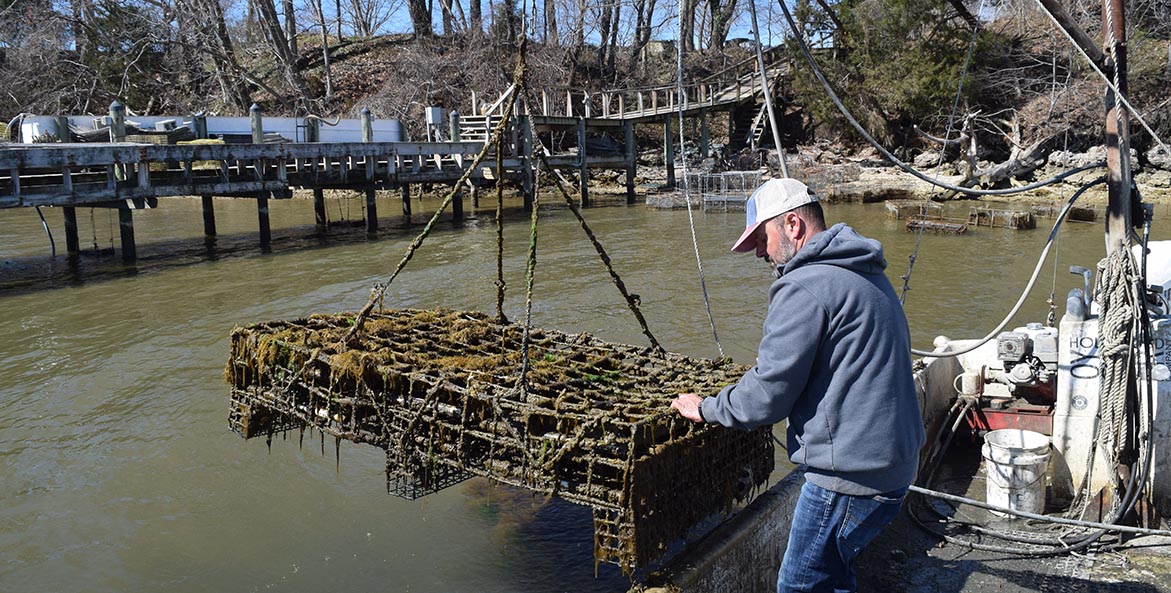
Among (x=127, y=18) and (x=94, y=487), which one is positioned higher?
(x=127, y=18)

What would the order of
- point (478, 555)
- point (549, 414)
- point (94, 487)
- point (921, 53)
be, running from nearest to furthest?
point (549, 414) < point (478, 555) < point (94, 487) < point (921, 53)

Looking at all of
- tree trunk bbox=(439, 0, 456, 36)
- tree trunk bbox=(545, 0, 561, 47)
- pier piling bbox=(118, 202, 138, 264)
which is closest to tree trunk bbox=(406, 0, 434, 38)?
tree trunk bbox=(439, 0, 456, 36)

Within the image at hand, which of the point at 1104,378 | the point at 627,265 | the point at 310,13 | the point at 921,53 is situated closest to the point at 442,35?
the point at 310,13

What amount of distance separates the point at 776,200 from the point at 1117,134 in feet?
→ 12.1

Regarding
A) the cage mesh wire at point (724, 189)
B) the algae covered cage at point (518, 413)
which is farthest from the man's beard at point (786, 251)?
the cage mesh wire at point (724, 189)

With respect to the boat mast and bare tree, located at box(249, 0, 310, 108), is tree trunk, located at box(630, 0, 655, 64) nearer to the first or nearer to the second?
bare tree, located at box(249, 0, 310, 108)

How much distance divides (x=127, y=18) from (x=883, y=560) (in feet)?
137

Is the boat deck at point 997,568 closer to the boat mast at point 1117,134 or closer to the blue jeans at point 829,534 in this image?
the boat mast at point 1117,134

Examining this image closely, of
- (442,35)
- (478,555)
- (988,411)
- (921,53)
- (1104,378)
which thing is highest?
(442,35)

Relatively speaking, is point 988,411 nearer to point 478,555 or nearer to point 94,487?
point 478,555

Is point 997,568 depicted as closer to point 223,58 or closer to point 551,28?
point 551,28

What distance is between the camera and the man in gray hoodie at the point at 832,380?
2865mm

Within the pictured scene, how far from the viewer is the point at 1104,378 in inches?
207

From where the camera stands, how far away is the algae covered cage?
3900 millimetres
